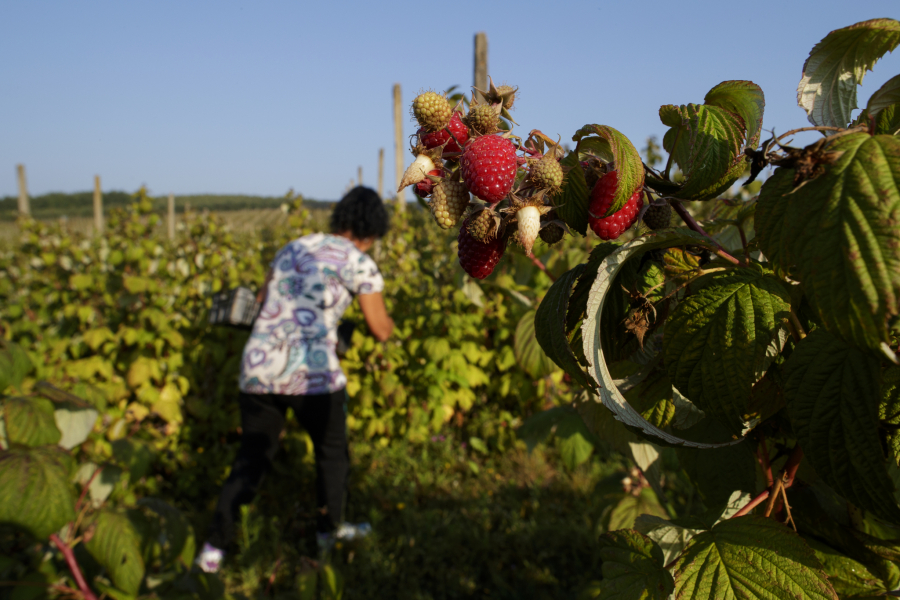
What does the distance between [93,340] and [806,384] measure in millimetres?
3874

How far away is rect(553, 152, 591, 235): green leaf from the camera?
613mm

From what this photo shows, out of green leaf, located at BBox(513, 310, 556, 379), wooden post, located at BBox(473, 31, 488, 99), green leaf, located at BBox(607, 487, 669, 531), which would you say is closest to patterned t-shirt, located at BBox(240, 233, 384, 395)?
green leaf, located at BBox(513, 310, 556, 379)

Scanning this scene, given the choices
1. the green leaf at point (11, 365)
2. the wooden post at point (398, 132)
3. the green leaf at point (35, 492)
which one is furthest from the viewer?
the wooden post at point (398, 132)

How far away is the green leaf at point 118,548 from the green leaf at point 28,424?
254 mm

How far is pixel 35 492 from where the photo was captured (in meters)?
1.18

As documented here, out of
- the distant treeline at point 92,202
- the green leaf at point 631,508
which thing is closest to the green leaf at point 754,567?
the green leaf at point 631,508

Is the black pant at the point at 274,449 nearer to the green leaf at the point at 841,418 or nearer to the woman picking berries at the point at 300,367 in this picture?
the woman picking berries at the point at 300,367

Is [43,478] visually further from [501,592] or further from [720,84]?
[501,592]

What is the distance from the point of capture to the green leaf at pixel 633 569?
622 millimetres

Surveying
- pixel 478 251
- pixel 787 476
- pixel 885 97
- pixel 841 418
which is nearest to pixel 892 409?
pixel 841 418

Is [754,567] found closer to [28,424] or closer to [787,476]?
[787,476]

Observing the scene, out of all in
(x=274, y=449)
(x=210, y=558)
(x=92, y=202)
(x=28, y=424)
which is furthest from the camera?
(x=92, y=202)

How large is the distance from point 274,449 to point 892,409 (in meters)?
2.92

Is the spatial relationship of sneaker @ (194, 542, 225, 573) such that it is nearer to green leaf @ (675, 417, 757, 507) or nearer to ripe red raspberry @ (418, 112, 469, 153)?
green leaf @ (675, 417, 757, 507)
